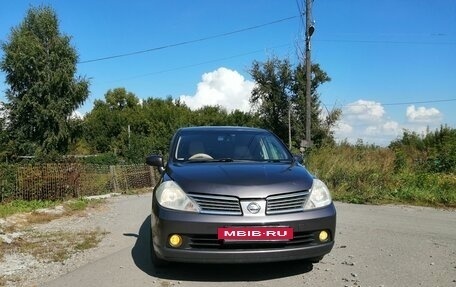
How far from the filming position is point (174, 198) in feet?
15.7

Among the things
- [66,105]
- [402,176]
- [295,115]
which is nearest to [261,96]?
[295,115]

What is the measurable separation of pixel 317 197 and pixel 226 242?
1094 mm

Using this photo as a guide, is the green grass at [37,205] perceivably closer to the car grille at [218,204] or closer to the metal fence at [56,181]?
the metal fence at [56,181]

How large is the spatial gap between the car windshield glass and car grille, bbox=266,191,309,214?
1105 mm

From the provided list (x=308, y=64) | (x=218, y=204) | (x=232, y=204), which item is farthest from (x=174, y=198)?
(x=308, y=64)

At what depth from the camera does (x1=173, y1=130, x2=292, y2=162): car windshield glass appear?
591 centimetres

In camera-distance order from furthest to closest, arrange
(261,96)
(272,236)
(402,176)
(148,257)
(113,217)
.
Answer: (261,96), (402,176), (113,217), (148,257), (272,236)

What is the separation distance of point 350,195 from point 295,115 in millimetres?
37649

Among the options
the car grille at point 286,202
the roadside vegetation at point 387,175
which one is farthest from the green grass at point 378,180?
the car grille at point 286,202

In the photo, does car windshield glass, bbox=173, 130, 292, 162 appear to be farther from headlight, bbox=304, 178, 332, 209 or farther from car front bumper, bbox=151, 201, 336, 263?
car front bumper, bbox=151, 201, 336, 263

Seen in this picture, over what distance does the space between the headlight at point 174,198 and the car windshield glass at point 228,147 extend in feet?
2.89

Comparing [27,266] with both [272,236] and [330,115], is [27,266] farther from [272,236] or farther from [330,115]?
[330,115]

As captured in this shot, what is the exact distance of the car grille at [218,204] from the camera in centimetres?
457

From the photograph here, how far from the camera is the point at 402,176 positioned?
13.9 meters
